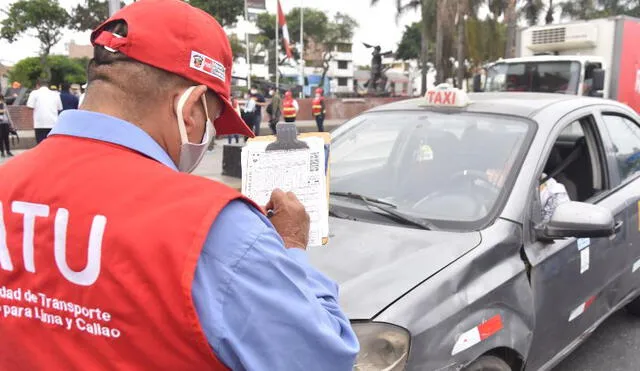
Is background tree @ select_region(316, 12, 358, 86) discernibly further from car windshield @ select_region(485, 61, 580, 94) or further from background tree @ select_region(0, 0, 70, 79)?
car windshield @ select_region(485, 61, 580, 94)

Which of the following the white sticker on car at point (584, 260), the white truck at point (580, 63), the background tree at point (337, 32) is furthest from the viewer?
the background tree at point (337, 32)

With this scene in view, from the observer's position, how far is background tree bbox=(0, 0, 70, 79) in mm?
34969

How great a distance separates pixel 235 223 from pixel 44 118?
1034cm

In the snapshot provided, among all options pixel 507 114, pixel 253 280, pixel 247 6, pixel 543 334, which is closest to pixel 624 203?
pixel 507 114

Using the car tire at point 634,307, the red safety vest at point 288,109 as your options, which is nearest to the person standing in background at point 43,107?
the red safety vest at point 288,109

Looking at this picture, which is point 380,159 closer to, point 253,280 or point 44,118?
point 253,280

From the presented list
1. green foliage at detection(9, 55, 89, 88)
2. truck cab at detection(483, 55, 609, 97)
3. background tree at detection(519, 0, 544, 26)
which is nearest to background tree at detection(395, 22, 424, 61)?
background tree at detection(519, 0, 544, 26)

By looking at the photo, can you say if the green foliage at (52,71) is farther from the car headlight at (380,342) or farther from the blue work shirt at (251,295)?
the blue work shirt at (251,295)

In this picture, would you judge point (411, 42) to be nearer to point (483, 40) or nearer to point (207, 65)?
point (483, 40)

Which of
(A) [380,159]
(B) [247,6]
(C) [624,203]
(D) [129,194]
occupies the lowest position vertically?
(C) [624,203]

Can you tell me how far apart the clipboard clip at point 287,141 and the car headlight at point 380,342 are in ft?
2.20

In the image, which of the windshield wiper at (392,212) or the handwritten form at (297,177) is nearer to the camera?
the handwritten form at (297,177)

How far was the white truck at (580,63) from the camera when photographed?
39.4ft

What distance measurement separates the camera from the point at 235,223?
101 centimetres
